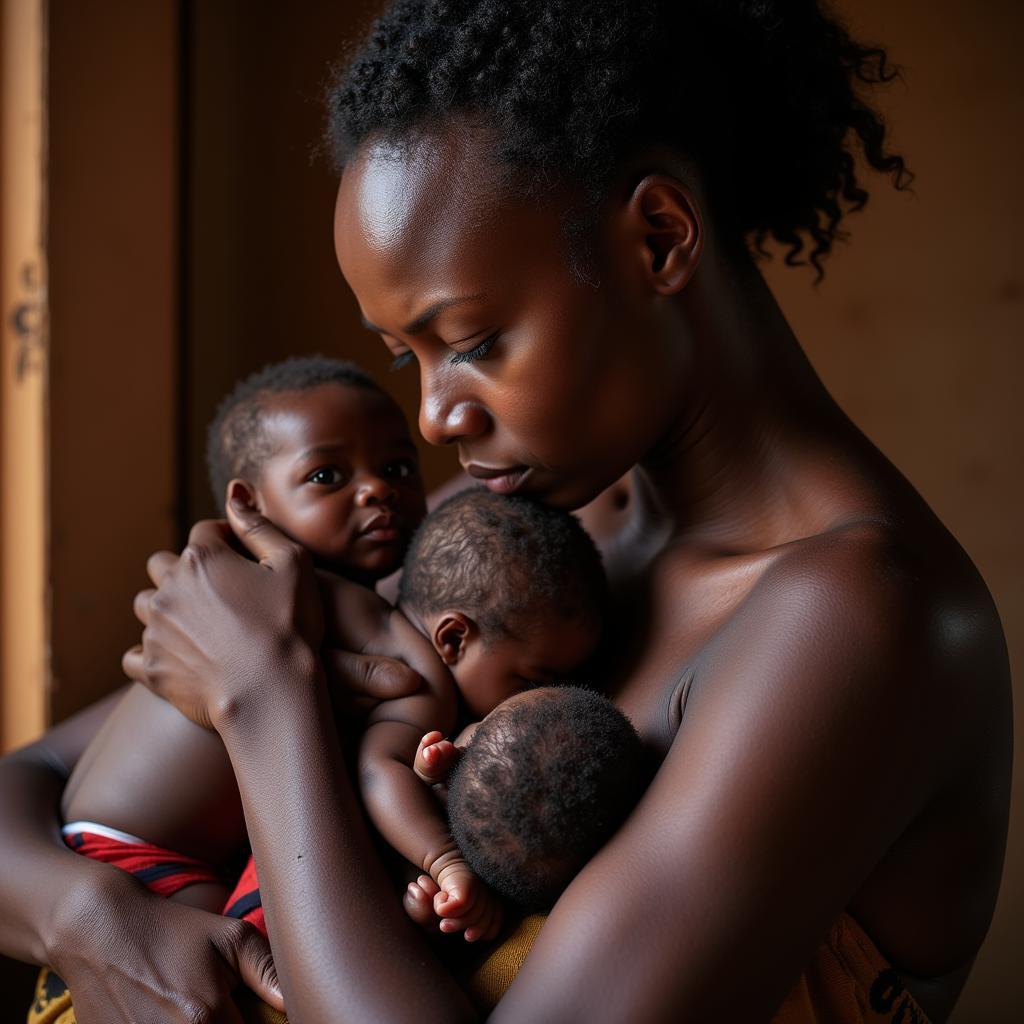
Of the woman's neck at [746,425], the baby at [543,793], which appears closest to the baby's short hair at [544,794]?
the baby at [543,793]

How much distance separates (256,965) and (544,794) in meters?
0.38

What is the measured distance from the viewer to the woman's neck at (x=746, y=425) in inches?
49.7

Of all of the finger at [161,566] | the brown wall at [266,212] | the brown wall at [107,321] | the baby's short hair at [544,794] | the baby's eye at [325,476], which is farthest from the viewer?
the brown wall at [266,212]

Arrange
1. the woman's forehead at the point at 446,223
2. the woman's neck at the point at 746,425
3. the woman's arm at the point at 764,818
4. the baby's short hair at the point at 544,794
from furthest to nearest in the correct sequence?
the woman's neck at the point at 746,425 < the woman's forehead at the point at 446,223 < the baby's short hair at the point at 544,794 < the woman's arm at the point at 764,818

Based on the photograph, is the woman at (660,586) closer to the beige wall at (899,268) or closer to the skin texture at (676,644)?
the skin texture at (676,644)

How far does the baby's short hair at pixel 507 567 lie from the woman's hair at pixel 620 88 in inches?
14.9

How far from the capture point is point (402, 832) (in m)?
1.15

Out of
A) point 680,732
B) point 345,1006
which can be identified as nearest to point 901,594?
point 680,732

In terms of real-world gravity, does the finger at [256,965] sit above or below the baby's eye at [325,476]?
below

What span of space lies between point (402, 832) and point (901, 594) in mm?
544

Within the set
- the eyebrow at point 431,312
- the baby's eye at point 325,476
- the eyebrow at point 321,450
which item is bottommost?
the baby's eye at point 325,476

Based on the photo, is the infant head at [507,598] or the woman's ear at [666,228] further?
the infant head at [507,598]

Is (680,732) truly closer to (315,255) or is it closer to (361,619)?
(361,619)

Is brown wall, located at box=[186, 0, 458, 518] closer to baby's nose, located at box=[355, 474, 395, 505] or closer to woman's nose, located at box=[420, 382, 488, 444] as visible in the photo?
baby's nose, located at box=[355, 474, 395, 505]
